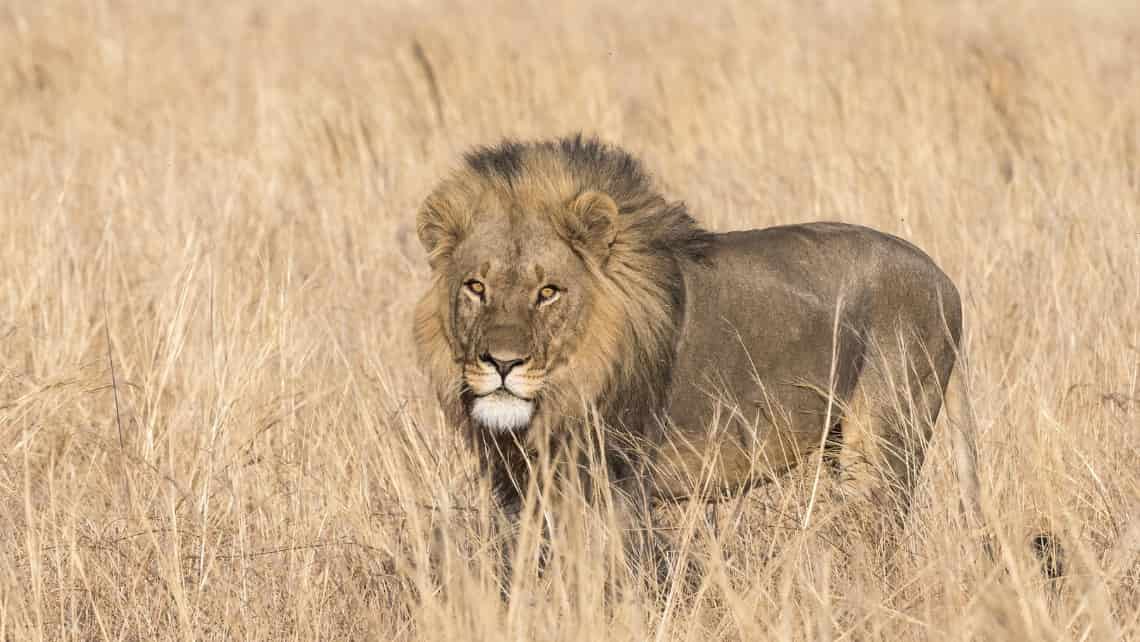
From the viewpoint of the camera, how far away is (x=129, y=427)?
5.25 meters

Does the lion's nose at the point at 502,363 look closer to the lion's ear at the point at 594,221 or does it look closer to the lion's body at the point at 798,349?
the lion's ear at the point at 594,221

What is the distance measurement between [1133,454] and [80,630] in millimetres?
2831

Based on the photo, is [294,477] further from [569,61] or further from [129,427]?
[569,61]

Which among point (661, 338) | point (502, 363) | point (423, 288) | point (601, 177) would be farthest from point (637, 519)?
point (423, 288)

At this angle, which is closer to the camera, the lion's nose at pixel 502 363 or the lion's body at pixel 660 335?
the lion's nose at pixel 502 363

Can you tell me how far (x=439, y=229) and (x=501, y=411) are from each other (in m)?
0.59

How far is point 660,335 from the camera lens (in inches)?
160

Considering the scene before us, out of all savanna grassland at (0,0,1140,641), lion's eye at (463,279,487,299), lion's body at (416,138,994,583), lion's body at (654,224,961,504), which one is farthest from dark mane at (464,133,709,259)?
savanna grassland at (0,0,1140,641)

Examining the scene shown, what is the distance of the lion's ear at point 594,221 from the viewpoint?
396 centimetres

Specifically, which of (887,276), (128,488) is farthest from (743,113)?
(128,488)

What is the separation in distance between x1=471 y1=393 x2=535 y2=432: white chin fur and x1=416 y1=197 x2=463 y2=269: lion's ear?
0.48 metres

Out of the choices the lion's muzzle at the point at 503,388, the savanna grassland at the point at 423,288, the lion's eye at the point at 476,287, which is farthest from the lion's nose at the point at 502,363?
the savanna grassland at the point at 423,288

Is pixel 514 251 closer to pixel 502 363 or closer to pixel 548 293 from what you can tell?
pixel 548 293

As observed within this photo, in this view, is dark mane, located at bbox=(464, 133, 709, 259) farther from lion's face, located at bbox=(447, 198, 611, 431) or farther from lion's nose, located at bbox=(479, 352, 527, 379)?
lion's nose, located at bbox=(479, 352, 527, 379)
